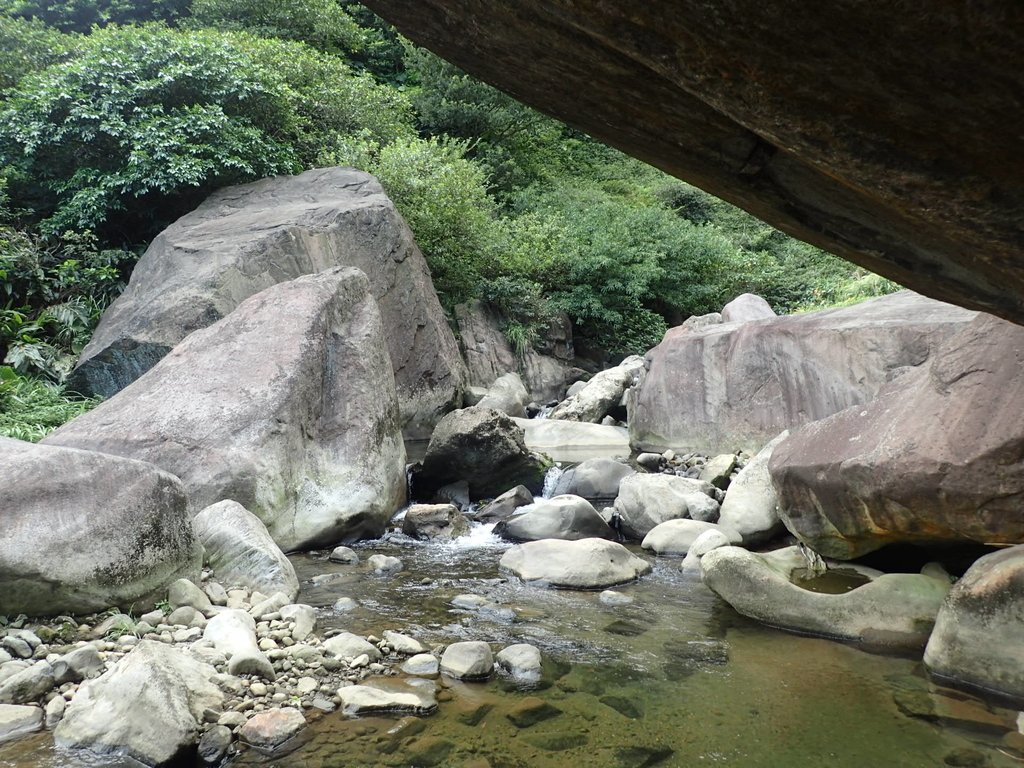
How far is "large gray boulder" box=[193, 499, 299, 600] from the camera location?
5.86 metres

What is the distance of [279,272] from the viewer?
12234mm

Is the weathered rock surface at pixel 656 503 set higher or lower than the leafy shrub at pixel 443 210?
lower

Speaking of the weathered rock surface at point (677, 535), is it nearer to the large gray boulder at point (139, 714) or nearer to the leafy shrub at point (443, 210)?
the large gray boulder at point (139, 714)

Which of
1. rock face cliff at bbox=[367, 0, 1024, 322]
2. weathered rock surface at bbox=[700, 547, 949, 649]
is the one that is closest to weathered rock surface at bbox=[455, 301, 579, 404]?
weathered rock surface at bbox=[700, 547, 949, 649]

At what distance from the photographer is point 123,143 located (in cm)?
1343

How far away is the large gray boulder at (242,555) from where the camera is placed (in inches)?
231

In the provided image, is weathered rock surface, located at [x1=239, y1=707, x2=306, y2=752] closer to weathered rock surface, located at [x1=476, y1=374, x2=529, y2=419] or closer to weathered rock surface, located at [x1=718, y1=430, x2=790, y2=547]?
weathered rock surface, located at [x1=718, y1=430, x2=790, y2=547]

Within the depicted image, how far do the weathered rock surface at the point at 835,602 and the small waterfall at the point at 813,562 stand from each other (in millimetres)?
299

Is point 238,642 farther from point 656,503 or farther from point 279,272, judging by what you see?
point 279,272

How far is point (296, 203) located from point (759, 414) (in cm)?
877

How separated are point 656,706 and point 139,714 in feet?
8.77

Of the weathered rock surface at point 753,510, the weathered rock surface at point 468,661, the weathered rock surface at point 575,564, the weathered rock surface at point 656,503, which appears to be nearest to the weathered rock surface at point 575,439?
the weathered rock surface at point 656,503

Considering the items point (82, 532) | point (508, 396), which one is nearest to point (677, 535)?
point (82, 532)

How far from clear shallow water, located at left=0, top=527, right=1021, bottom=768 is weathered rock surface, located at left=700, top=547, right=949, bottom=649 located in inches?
6.2
